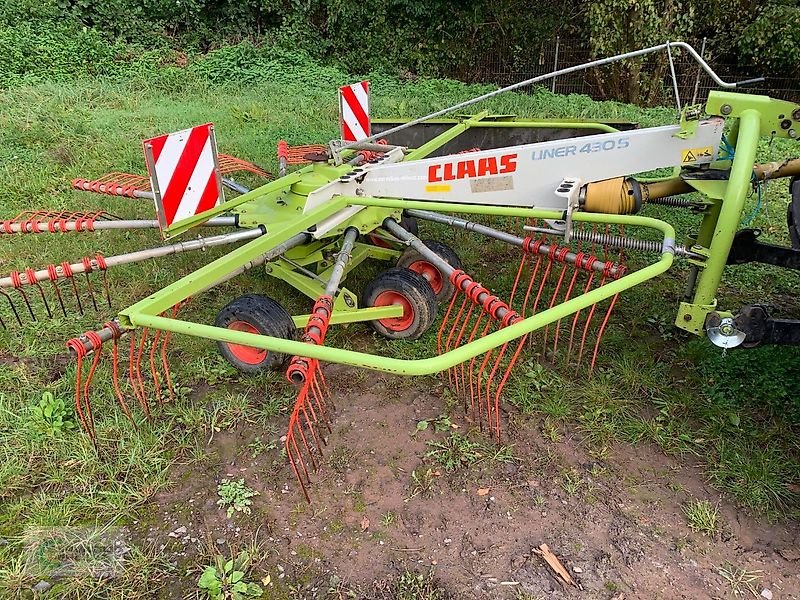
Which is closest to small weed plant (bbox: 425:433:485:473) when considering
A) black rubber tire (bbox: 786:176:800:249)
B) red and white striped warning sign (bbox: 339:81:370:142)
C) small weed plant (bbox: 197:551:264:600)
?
small weed plant (bbox: 197:551:264:600)

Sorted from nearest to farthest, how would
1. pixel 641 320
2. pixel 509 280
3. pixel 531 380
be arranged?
pixel 531 380 → pixel 641 320 → pixel 509 280

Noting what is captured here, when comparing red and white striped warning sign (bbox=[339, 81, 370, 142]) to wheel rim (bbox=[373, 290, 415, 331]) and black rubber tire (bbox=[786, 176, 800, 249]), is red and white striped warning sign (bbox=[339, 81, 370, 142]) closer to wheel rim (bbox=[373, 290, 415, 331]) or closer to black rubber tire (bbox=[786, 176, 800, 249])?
wheel rim (bbox=[373, 290, 415, 331])

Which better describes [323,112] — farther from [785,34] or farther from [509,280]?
[785,34]

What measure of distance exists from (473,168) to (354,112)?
4.76ft

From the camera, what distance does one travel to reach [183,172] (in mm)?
3002

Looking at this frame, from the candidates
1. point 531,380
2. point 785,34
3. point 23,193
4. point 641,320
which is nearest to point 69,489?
point 531,380

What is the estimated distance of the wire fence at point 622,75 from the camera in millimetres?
10289

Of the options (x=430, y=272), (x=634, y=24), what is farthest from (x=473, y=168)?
(x=634, y=24)

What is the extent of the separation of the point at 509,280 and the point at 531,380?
126cm

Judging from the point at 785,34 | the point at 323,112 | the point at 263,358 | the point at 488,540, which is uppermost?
the point at 785,34

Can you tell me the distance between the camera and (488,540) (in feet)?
8.02

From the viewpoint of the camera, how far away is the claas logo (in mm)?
3082

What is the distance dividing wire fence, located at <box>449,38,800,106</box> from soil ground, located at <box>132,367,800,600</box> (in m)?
8.85

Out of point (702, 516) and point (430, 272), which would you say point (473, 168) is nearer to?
point (430, 272)
